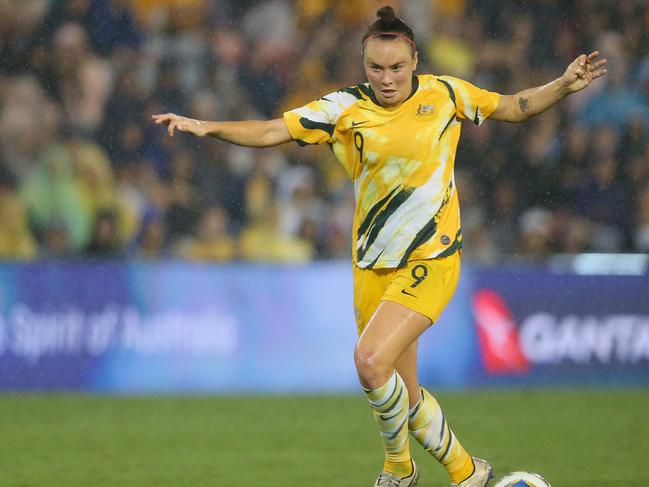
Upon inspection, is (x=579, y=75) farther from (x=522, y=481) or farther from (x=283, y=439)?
(x=283, y=439)

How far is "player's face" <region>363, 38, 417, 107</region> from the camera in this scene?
5.29 meters

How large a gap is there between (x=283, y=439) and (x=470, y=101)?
10.2 ft

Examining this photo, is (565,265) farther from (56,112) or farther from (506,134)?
(56,112)

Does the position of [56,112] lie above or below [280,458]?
above

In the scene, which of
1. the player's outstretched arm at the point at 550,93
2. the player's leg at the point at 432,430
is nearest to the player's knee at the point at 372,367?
the player's leg at the point at 432,430

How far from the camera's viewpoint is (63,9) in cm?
1185

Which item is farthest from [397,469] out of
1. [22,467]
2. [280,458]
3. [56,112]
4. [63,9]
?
[63,9]

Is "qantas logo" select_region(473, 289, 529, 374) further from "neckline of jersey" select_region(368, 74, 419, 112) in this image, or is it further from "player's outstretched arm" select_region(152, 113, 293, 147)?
"player's outstretched arm" select_region(152, 113, 293, 147)

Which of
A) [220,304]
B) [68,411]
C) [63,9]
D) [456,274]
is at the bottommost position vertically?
[68,411]

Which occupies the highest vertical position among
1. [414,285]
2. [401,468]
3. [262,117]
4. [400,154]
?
[262,117]

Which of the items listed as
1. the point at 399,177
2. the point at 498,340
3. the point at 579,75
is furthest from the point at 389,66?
the point at 498,340

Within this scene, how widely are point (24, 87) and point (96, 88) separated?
0.67m

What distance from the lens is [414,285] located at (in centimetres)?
539

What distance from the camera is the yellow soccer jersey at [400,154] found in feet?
17.7
